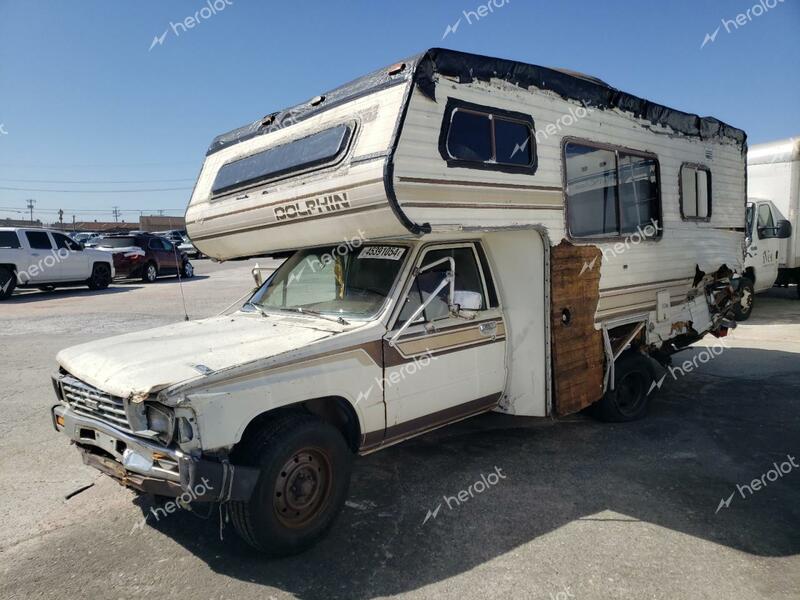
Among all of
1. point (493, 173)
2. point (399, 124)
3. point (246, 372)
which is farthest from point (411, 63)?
point (246, 372)

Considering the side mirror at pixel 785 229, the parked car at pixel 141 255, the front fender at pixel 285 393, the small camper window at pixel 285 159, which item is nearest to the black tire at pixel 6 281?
the parked car at pixel 141 255

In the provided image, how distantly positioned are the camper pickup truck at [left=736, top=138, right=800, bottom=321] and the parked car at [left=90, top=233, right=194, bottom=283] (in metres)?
16.8

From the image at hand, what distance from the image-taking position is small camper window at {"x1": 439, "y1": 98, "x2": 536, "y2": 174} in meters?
3.91

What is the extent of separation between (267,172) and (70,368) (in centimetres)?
204

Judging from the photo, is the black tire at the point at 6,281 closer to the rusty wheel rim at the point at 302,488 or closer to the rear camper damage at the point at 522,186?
Answer: the rear camper damage at the point at 522,186

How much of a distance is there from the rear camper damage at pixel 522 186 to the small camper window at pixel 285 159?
16 mm

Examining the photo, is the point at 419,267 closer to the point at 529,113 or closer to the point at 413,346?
the point at 413,346

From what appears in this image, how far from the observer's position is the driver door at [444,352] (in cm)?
392

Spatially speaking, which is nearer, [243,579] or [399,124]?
[243,579]

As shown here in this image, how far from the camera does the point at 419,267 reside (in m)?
4.14

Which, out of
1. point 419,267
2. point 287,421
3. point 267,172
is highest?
point 267,172

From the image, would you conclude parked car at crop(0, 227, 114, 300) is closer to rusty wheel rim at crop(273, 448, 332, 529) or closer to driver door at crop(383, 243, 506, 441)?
driver door at crop(383, 243, 506, 441)

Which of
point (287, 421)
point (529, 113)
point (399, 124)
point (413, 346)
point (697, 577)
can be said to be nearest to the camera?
point (697, 577)

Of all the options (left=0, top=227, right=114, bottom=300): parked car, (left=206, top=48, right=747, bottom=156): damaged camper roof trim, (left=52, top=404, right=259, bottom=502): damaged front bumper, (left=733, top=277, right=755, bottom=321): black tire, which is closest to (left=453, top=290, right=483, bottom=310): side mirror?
(left=206, top=48, right=747, bottom=156): damaged camper roof trim
